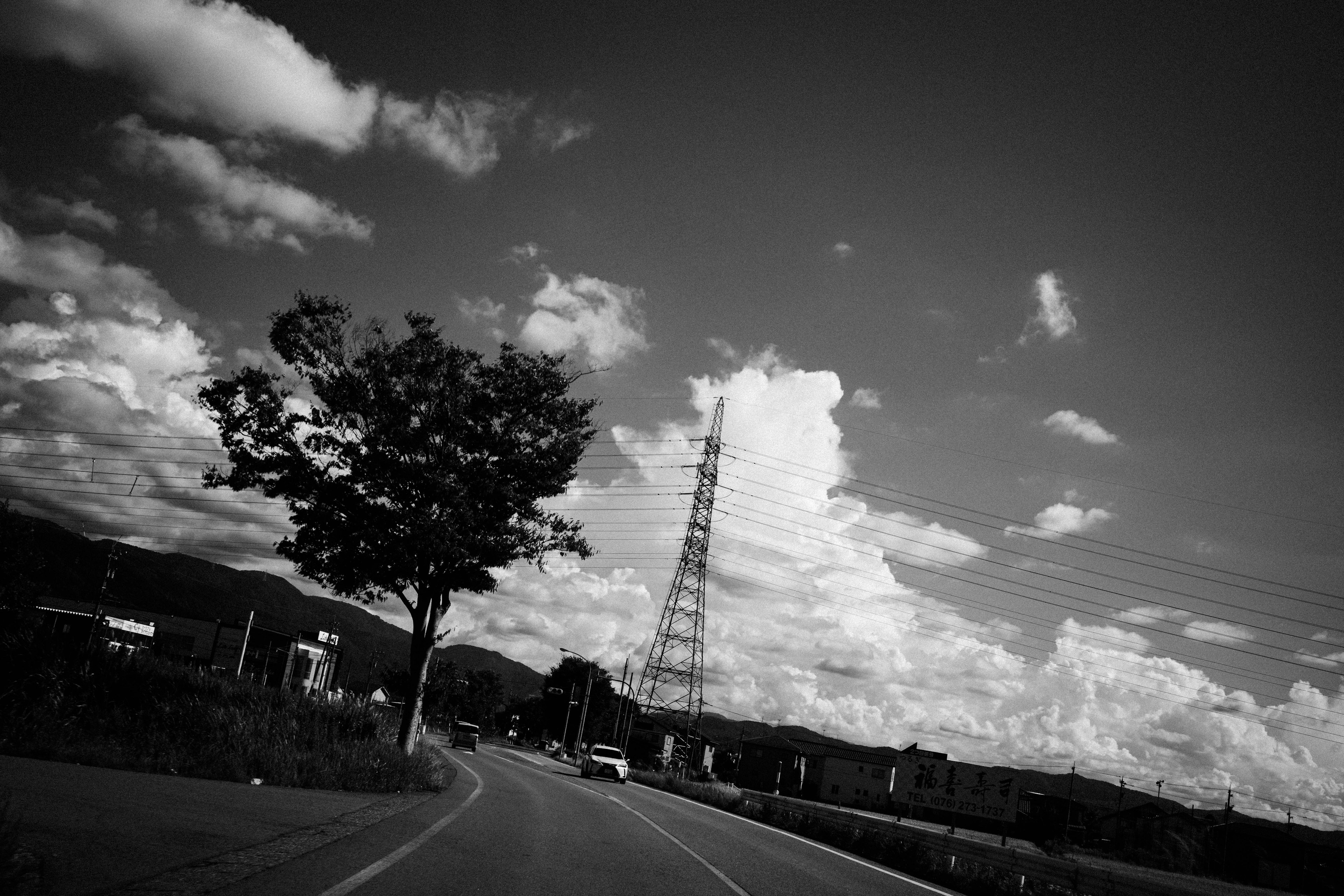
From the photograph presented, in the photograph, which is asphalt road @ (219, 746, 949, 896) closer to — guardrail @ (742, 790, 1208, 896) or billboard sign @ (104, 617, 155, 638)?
guardrail @ (742, 790, 1208, 896)

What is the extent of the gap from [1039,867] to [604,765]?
103 ft

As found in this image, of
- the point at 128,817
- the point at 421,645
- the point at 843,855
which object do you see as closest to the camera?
the point at 128,817

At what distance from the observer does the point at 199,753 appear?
13.2 metres

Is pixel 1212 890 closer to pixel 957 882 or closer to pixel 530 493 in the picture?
pixel 957 882

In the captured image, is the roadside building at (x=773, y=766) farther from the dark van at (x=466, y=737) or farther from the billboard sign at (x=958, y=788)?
the billboard sign at (x=958, y=788)

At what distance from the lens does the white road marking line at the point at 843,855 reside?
525 inches

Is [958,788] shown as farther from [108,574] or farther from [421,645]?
[108,574]

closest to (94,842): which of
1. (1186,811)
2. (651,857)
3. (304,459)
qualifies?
(651,857)

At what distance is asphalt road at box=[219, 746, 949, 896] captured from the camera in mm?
6953

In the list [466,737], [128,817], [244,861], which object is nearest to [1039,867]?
[244,861]

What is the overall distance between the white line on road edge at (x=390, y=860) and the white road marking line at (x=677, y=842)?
11.1 inches

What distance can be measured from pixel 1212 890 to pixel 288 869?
142ft

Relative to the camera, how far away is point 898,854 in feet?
58.1

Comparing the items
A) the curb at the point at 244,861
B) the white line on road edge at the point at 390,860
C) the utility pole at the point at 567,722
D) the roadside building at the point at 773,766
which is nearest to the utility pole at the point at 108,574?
the white line on road edge at the point at 390,860
